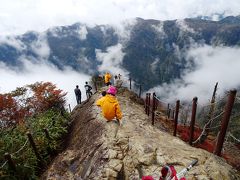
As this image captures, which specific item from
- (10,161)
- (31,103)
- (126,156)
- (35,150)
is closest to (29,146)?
(35,150)

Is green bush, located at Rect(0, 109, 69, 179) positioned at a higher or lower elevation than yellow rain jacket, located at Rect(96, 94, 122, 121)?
lower

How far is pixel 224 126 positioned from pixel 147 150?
10.1 feet

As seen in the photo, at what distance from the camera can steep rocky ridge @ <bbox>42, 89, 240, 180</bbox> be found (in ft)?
32.6

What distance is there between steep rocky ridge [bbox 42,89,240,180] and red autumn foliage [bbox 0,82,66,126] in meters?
8.70

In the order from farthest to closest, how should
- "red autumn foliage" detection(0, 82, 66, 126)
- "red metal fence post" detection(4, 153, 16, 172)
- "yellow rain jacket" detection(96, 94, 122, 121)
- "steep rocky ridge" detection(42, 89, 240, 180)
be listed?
"red autumn foliage" detection(0, 82, 66, 126) → "yellow rain jacket" detection(96, 94, 122, 121) → "red metal fence post" detection(4, 153, 16, 172) → "steep rocky ridge" detection(42, 89, 240, 180)

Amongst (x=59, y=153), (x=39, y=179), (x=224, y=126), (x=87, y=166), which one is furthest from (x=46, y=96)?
(x=224, y=126)

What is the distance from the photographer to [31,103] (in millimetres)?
25016

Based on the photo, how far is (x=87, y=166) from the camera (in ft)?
38.2

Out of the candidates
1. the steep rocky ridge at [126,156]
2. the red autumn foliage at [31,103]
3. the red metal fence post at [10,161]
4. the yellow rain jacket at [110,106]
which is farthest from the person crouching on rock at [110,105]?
the red autumn foliage at [31,103]

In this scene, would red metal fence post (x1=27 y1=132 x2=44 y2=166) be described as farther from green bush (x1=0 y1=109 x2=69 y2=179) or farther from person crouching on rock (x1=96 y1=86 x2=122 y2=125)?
person crouching on rock (x1=96 y1=86 x2=122 y2=125)

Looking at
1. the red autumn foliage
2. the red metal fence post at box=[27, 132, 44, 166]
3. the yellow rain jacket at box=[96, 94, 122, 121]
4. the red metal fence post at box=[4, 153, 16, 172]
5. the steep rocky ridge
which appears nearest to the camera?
the steep rocky ridge

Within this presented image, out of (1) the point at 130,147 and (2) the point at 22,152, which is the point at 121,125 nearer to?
(1) the point at 130,147

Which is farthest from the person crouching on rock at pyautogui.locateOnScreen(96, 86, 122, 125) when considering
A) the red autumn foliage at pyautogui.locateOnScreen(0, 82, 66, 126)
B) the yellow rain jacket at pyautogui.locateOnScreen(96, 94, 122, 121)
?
A: the red autumn foliage at pyautogui.locateOnScreen(0, 82, 66, 126)

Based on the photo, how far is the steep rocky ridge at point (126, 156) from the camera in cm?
994
